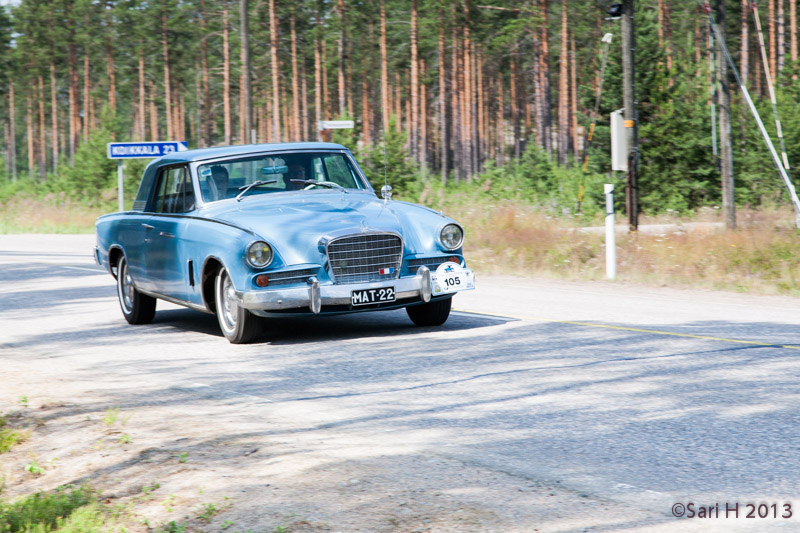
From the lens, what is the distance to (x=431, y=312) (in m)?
9.23

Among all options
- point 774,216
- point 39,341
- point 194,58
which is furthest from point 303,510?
point 194,58

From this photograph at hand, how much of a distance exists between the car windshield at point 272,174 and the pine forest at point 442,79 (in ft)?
3.37

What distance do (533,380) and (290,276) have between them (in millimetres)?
2504

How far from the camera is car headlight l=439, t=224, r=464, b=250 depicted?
880 centimetres

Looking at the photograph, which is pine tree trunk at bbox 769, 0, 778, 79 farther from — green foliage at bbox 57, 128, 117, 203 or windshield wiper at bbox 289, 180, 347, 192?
windshield wiper at bbox 289, 180, 347, 192

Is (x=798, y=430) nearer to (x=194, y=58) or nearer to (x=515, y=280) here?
(x=515, y=280)

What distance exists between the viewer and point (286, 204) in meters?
9.02

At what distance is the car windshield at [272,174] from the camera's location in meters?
9.34

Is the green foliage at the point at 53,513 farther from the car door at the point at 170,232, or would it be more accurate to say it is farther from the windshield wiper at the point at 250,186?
the windshield wiper at the point at 250,186

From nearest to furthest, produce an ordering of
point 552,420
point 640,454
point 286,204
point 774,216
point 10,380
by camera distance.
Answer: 1. point 640,454
2. point 552,420
3. point 10,380
4. point 286,204
5. point 774,216

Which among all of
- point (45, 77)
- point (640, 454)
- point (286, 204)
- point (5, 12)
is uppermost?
point (5, 12)

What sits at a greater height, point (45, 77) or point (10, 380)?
point (45, 77)

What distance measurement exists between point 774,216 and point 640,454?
55.3 feet

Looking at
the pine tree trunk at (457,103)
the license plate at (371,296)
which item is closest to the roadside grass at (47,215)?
the pine tree trunk at (457,103)
